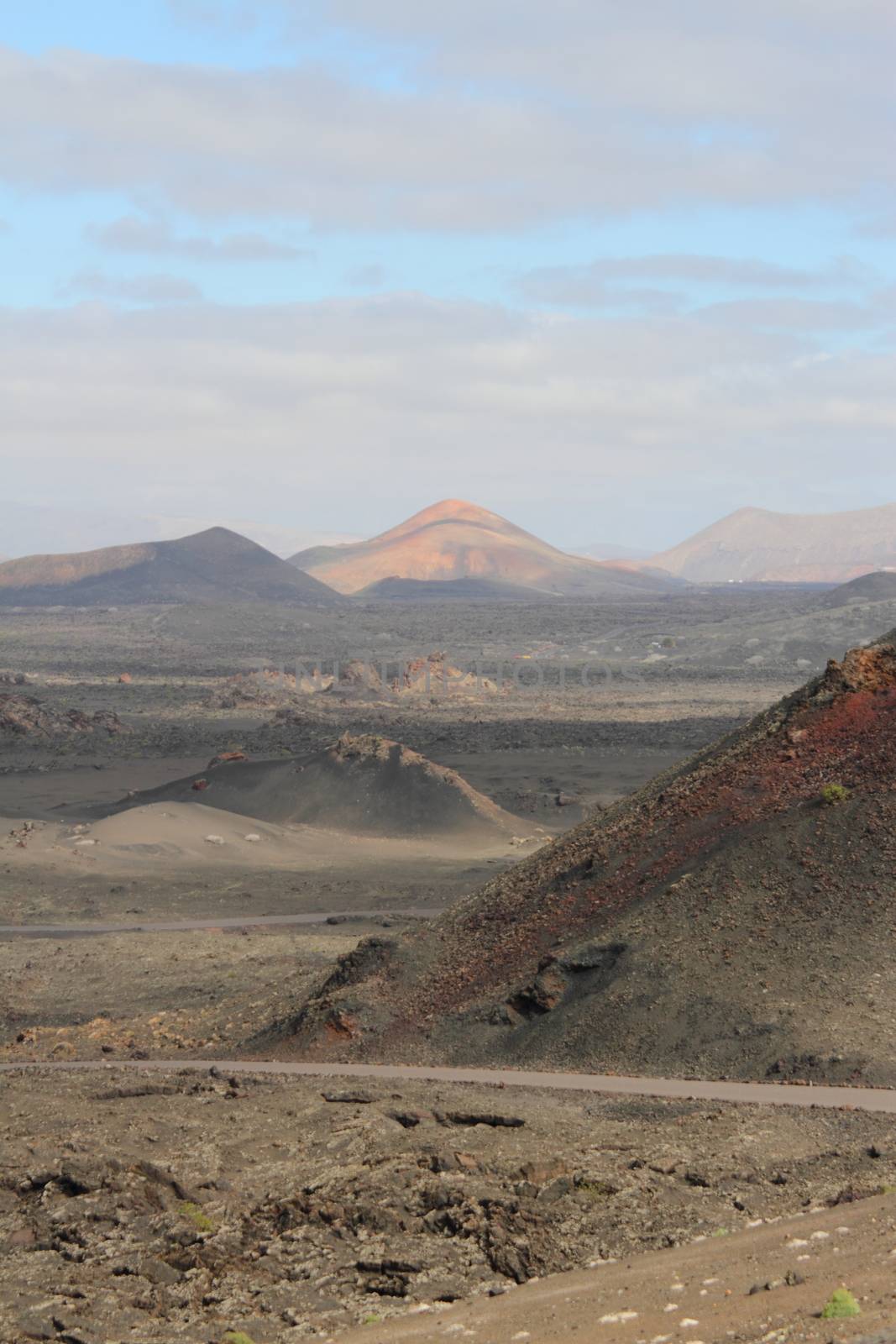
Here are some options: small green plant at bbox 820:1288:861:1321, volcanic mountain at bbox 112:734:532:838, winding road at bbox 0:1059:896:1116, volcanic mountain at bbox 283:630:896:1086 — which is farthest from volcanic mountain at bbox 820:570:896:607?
small green plant at bbox 820:1288:861:1321

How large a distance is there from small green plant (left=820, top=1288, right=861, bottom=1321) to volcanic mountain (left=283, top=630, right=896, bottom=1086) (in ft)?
28.8

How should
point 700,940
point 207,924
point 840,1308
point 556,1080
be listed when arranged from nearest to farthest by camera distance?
point 840,1308, point 556,1080, point 700,940, point 207,924

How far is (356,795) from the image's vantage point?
52688mm

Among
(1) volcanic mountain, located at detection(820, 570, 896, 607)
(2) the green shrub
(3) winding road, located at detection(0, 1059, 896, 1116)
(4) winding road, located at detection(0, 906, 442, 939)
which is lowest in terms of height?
(4) winding road, located at detection(0, 906, 442, 939)

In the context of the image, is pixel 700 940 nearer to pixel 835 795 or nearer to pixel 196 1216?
pixel 835 795

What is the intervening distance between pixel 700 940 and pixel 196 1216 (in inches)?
388

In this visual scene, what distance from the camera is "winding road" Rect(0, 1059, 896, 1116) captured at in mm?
19141

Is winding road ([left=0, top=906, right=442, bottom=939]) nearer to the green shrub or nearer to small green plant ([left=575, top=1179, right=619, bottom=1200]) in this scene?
the green shrub

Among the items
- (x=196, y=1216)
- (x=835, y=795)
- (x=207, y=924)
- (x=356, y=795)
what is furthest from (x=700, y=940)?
(x=356, y=795)

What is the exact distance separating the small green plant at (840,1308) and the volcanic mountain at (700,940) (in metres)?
8.76

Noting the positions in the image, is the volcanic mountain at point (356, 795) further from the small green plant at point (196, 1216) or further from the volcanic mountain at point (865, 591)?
the volcanic mountain at point (865, 591)

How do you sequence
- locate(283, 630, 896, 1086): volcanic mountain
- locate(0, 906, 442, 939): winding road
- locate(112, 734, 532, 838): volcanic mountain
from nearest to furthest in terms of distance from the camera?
locate(283, 630, 896, 1086): volcanic mountain
locate(0, 906, 442, 939): winding road
locate(112, 734, 532, 838): volcanic mountain

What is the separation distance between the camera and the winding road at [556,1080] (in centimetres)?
1914


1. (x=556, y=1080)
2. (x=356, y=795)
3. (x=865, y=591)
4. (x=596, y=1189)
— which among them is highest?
(x=865, y=591)
